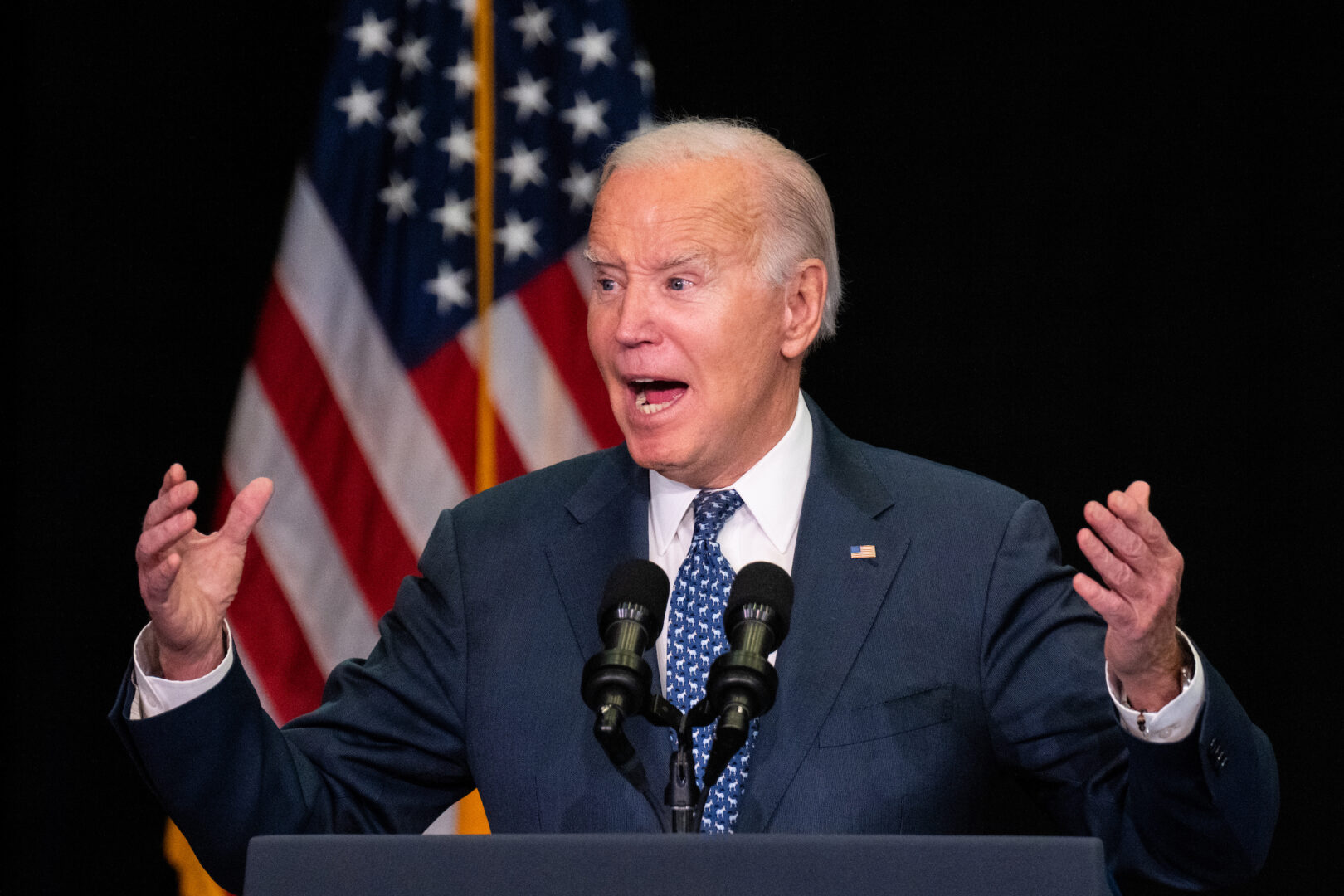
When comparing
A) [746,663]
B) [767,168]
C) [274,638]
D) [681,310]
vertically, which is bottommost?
[274,638]

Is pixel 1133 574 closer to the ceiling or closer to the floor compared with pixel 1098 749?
closer to the ceiling

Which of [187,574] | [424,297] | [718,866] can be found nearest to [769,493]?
[187,574]

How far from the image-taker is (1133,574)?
1403 mm

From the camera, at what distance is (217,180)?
331 centimetres

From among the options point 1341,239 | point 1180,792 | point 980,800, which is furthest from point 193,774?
point 1341,239

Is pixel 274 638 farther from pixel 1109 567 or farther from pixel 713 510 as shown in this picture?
pixel 1109 567

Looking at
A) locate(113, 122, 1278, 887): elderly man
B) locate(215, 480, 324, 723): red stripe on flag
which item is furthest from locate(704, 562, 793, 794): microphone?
locate(215, 480, 324, 723): red stripe on flag

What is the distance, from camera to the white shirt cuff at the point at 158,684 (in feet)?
5.33

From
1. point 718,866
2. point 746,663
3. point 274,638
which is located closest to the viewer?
point 718,866

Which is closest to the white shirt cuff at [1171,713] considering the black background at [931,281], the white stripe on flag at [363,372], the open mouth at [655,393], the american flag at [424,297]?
the open mouth at [655,393]

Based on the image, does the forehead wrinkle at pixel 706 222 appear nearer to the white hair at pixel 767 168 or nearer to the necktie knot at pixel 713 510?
the white hair at pixel 767 168

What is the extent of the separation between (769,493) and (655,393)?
214 mm

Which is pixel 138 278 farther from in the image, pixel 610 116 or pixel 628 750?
pixel 628 750

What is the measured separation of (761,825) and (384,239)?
6.14ft
